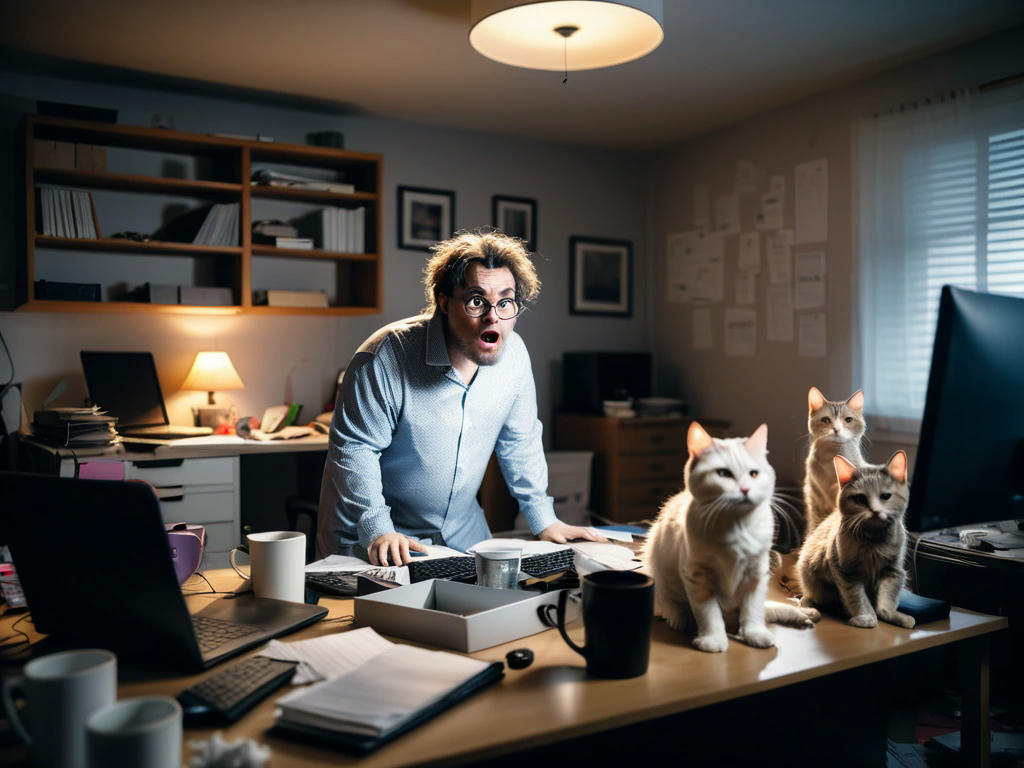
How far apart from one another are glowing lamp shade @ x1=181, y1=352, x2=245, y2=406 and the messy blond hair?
212 cm

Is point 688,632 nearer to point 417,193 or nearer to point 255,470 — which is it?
point 255,470

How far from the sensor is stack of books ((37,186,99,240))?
3410 mm

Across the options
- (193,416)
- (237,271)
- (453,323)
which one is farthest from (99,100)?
(453,323)

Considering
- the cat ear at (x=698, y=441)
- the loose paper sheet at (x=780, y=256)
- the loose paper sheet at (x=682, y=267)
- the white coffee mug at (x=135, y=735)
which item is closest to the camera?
the white coffee mug at (x=135, y=735)

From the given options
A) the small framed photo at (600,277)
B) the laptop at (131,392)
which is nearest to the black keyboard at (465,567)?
the laptop at (131,392)

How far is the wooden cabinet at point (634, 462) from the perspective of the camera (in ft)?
14.3

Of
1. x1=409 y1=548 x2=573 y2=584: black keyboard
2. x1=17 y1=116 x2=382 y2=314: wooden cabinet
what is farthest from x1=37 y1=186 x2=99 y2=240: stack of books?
x1=409 y1=548 x2=573 y2=584: black keyboard

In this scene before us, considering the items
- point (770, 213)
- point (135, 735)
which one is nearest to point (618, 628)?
point (135, 735)

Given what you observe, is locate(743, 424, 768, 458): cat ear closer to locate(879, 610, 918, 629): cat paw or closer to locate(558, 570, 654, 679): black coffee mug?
locate(558, 570, 654, 679): black coffee mug

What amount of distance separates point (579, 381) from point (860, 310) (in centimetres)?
165

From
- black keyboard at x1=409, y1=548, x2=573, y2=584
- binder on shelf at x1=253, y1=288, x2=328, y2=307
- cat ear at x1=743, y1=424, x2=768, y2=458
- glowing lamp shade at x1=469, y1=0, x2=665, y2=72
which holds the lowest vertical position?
black keyboard at x1=409, y1=548, x2=573, y2=584

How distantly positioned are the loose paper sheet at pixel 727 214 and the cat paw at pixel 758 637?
3.84 m

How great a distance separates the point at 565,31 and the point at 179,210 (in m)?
2.43

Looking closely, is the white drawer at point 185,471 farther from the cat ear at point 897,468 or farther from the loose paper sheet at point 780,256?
the loose paper sheet at point 780,256
